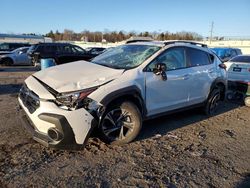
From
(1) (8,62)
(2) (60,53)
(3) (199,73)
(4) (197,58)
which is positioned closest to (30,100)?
(3) (199,73)

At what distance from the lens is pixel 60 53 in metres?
16.1

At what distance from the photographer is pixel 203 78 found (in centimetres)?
610

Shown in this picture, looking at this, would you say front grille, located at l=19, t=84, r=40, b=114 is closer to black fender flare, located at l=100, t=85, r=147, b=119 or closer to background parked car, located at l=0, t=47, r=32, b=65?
black fender flare, located at l=100, t=85, r=147, b=119

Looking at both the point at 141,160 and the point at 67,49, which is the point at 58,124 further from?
the point at 67,49

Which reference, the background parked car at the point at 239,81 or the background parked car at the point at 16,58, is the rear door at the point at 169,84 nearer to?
the background parked car at the point at 239,81

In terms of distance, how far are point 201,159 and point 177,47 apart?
236 cm

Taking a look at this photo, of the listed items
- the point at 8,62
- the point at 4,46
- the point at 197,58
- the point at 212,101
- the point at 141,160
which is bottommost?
the point at 8,62

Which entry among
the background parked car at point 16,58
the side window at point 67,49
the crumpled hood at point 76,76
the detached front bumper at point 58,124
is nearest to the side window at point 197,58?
the crumpled hood at point 76,76

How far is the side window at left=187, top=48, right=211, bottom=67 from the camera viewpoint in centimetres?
584

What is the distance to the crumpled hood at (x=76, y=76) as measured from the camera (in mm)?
4053

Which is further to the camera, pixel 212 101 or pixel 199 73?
pixel 212 101

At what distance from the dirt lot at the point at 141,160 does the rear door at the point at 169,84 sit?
0.56m

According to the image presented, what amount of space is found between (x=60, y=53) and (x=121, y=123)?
491 inches

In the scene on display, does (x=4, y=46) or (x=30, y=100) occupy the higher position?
(x=30, y=100)
